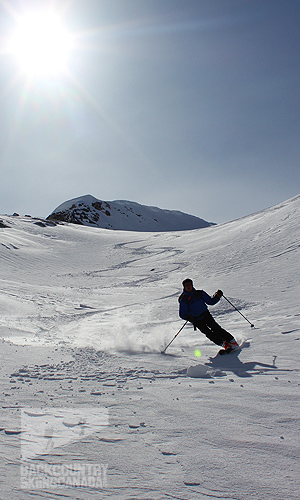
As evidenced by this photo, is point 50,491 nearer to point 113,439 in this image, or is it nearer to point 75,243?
point 113,439

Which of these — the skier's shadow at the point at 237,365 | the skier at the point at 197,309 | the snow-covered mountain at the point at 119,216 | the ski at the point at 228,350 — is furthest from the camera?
the snow-covered mountain at the point at 119,216

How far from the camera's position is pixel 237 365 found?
4.68 metres

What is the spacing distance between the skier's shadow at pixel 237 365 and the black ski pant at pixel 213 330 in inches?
18.0

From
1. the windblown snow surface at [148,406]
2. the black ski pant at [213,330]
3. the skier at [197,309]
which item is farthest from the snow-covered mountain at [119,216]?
the black ski pant at [213,330]

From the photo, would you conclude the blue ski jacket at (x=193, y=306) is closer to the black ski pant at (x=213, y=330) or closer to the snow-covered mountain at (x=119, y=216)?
the black ski pant at (x=213, y=330)

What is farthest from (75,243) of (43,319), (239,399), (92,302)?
(239,399)

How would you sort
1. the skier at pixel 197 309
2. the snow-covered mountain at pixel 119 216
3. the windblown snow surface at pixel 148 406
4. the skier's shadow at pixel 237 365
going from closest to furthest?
the windblown snow surface at pixel 148 406, the skier's shadow at pixel 237 365, the skier at pixel 197 309, the snow-covered mountain at pixel 119 216

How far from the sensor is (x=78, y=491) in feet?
6.75

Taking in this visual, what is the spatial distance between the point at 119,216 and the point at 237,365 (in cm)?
11397

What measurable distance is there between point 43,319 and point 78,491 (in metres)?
8.29

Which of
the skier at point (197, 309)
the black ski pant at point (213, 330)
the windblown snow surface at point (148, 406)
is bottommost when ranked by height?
the windblown snow surface at point (148, 406)

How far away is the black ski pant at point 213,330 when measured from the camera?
228 inches

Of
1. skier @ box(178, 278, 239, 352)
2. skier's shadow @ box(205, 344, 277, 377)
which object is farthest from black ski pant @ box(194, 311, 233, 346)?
skier's shadow @ box(205, 344, 277, 377)

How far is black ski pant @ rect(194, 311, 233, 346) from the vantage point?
19.0ft
